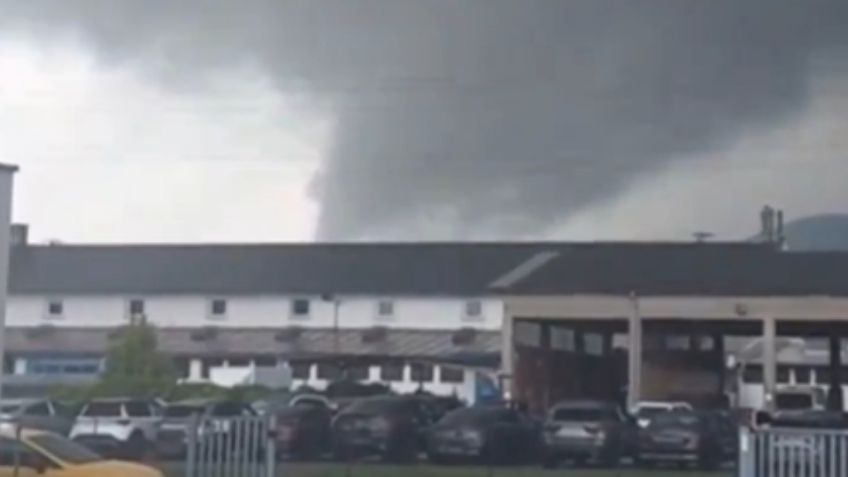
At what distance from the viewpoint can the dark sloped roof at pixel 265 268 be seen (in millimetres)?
82375

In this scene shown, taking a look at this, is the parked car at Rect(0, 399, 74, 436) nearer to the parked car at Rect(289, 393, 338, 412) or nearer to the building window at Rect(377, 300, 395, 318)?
the parked car at Rect(289, 393, 338, 412)

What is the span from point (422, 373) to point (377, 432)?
93.4 ft

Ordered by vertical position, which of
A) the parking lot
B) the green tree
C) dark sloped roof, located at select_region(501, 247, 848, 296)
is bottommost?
the parking lot

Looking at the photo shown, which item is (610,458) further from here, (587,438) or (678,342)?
(678,342)

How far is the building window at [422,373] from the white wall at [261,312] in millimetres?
4353

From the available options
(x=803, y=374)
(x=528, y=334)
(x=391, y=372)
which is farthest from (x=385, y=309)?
(x=803, y=374)

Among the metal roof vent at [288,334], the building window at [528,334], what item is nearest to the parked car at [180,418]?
the building window at [528,334]

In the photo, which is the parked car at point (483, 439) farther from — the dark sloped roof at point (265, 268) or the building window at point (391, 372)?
the dark sloped roof at point (265, 268)

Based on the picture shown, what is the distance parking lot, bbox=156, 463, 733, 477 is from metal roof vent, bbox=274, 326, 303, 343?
109ft

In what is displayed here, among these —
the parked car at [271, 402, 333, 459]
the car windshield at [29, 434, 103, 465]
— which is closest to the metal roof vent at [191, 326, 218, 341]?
the parked car at [271, 402, 333, 459]

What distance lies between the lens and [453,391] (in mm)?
72812

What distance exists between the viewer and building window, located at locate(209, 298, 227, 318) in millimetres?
81000

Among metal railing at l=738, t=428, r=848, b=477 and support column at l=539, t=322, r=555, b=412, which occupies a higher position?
support column at l=539, t=322, r=555, b=412

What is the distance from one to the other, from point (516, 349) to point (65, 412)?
16.7m
